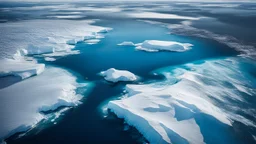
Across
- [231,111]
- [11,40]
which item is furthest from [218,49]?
[11,40]

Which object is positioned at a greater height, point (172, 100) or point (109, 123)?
point (172, 100)

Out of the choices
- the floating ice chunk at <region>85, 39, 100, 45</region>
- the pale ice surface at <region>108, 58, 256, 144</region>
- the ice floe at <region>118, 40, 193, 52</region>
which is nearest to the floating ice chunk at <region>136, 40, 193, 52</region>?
the ice floe at <region>118, 40, 193, 52</region>

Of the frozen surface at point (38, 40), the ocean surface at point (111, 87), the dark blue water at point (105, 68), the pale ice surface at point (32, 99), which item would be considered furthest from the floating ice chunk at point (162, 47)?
the pale ice surface at point (32, 99)

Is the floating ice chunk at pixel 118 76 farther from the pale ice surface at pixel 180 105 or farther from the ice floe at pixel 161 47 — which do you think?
the ice floe at pixel 161 47

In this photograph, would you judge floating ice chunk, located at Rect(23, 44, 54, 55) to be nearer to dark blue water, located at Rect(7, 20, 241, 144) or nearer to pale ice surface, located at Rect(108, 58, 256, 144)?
dark blue water, located at Rect(7, 20, 241, 144)

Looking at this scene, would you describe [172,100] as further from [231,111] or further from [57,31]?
[57,31]

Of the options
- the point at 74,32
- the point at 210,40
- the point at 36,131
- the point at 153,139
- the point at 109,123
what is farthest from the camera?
the point at 74,32

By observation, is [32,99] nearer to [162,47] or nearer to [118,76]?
[118,76]
